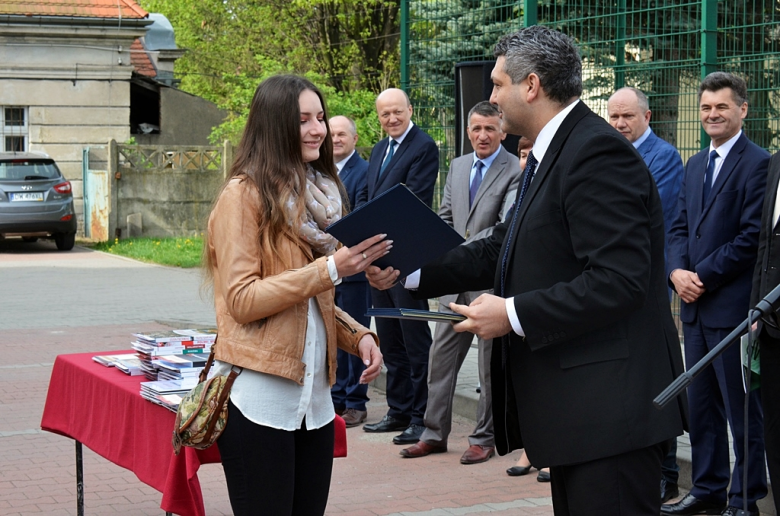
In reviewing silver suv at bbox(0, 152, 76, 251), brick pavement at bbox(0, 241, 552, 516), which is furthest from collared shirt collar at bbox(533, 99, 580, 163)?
silver suv at bbox(0, 152, 76, 251)

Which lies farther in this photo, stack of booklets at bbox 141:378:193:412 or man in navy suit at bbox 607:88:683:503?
man in navy suit at bbox 607:88:683:503

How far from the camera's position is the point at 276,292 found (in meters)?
3.16

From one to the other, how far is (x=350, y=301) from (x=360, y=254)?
4559mm

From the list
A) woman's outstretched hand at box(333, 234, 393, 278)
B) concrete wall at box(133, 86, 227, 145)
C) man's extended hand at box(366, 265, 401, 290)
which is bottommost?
man's extended hand at box(366, 265, 401, 290)

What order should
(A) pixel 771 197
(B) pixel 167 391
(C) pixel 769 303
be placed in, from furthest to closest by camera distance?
1. (A) pixel 771 197
2. (B) pixel 167 391
3. (C) pixel 769 303

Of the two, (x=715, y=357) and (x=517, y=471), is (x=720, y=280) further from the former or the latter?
(x=715, y=357)

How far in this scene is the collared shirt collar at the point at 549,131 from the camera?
9.73 feet

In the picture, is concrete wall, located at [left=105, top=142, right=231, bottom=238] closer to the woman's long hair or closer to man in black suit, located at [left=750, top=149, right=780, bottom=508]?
A: man in black suit, located at [left=750, top=149, right=780, bottom=508]

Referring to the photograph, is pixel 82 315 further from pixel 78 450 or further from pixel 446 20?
pixel 78 450

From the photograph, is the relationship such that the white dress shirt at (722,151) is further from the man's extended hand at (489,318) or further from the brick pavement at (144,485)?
the man's extended hand at (489,318)

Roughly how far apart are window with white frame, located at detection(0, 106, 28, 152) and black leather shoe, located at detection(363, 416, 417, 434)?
1946 cm

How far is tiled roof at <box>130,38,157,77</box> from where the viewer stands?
28.3 meters

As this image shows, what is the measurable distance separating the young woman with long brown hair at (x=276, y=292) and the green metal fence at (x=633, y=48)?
5.59 m

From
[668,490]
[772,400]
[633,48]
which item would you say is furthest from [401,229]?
[633,48]
